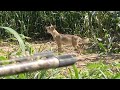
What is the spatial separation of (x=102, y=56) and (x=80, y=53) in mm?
399

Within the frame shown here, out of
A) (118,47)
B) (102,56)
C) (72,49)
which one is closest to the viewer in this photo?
(102,56)

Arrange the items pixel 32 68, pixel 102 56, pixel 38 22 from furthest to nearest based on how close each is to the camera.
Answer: pixel 38 22
pixel 102 56
pixel 32 68

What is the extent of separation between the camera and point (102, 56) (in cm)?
396

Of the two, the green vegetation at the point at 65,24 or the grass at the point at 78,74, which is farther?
the green vegetation at the point at 65,24

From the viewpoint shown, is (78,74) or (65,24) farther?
(65,24)

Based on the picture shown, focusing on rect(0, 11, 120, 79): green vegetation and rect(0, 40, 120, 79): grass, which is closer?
rect(0, 40, 120, 79): grass
